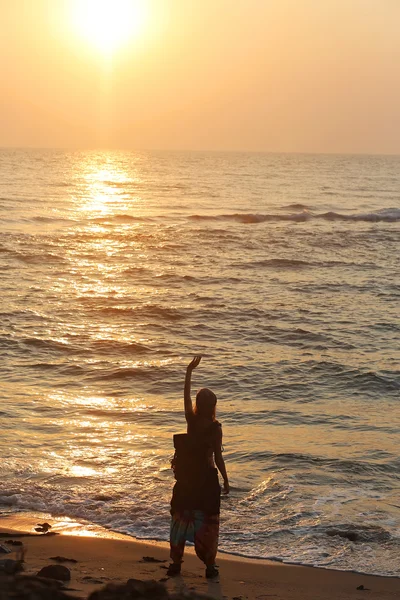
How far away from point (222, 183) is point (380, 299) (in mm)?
57000

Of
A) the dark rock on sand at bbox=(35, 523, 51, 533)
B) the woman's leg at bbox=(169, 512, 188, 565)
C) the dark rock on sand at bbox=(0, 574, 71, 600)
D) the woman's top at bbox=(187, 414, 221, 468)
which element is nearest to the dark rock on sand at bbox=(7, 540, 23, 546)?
the dark rock on sand at bbox=(35, 523, 51, 533)

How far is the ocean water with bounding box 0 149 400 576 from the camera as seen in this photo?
8695mm

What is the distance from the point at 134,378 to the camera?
1453 cm

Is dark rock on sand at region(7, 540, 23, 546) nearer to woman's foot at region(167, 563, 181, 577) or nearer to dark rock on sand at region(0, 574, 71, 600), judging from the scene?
woman's foot at region(167, 563, 181, 577)

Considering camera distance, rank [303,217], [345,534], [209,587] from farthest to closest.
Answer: [303,217]
[345,534]
[209,587]

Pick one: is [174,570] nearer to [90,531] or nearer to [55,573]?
[55,573]

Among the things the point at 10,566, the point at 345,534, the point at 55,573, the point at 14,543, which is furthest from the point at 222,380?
the point at 10,566

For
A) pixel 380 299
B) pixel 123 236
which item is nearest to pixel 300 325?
pixel 380 299

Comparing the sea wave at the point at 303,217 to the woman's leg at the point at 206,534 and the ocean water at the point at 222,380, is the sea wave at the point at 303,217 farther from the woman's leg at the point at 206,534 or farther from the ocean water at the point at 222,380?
the woman's leg at the point at 206,534

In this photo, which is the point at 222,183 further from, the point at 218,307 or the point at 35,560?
the point at 35,560

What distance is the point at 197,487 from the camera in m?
6.65

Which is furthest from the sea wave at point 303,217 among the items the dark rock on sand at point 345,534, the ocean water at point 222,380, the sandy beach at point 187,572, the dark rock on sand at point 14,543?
the dark rock on sand at point 14,543

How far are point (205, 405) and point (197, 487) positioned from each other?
658mm

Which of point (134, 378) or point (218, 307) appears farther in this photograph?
point (218, 307)
